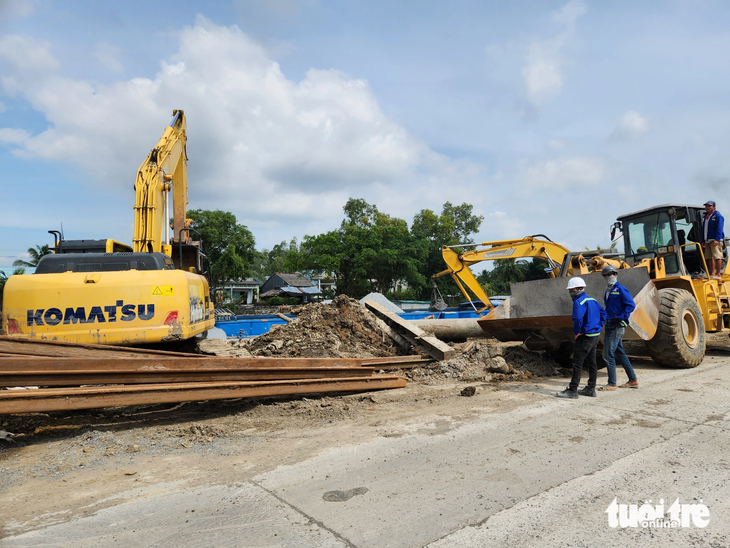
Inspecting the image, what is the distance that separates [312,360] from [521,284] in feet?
15.9

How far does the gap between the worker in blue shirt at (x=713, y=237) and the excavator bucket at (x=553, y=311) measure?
281cm

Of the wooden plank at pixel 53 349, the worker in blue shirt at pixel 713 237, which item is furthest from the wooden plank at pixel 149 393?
the worker in blue shirt at pixel 713 237

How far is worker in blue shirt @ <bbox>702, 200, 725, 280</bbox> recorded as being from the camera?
966cm

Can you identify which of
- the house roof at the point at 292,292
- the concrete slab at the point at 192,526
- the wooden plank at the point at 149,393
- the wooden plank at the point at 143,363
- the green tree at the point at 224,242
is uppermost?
the green tree at the point at 224,242

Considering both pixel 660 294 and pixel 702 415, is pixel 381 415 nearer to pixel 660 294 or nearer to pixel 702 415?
pixel 702 415

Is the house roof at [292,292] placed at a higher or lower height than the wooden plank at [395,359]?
higher

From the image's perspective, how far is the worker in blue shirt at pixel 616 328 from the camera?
6.68 metres

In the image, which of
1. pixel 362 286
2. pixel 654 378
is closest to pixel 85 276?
pixel 654 378

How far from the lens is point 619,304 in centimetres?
673

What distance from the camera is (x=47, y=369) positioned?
4.55 m

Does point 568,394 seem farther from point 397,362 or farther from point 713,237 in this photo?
point 713,237

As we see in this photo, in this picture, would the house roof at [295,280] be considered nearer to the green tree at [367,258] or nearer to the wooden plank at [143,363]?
the green tree at [367,258]

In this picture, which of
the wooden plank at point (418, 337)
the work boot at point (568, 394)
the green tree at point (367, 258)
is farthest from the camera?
the green tree at point (367, 258)

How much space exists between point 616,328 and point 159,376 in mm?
6207
